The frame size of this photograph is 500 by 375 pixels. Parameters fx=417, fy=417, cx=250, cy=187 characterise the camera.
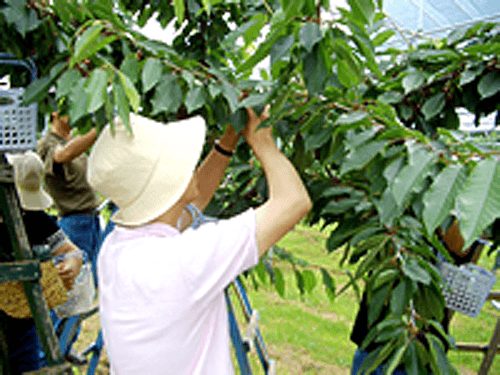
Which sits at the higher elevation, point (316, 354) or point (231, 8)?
point (231, 8)

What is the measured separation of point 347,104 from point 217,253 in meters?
0.49

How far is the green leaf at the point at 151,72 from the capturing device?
3.35ft

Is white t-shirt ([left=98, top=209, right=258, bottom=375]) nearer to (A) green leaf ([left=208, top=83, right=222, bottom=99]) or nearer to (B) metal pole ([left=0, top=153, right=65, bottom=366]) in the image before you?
(A) green leaf ([left=208, top=83, right=222, bottom=99])

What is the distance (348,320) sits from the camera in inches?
172

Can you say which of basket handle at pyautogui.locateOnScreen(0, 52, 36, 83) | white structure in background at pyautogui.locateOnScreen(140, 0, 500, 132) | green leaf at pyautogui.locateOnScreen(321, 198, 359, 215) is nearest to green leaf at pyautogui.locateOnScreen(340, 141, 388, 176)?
green leaf at pyautogui.locateOnScreen(321, 198, 359, 215)

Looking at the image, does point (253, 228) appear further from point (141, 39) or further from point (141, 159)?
point (141, 39)

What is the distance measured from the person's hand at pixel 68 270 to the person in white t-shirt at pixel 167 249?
1071mm

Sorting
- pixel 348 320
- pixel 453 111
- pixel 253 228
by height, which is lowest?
pixel 348 320

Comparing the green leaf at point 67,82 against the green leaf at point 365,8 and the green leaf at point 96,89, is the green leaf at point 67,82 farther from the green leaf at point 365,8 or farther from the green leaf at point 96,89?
the green leaf at point 365,8

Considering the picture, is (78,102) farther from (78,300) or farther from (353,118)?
(78,300)

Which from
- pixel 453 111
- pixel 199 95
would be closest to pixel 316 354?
pixel 453 111

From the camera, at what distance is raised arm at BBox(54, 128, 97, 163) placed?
7.53 ft

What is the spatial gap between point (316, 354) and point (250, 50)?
2832 millimetres

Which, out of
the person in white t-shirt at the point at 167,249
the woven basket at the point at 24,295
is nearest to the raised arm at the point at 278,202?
the person in white t-shirt at the point at 167,249
